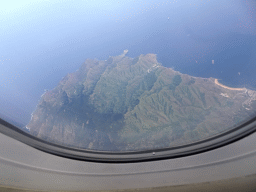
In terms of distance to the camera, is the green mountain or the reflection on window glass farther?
the green mountain

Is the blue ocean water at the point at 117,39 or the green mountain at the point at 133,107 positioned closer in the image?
the blue ocean water at the point at 117,39

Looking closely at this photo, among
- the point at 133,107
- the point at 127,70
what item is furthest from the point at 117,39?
the point at 133,107

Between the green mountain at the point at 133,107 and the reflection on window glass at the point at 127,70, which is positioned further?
the green mountain at the point at 133,107

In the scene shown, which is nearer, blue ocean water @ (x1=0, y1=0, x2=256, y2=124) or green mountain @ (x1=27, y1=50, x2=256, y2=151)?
blue ocean water @ (x1=0, y1=0, x2=256, y2=124)

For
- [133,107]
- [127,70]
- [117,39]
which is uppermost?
[117,39]

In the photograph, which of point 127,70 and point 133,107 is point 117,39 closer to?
point 127,70

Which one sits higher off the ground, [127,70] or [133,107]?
[127,70]

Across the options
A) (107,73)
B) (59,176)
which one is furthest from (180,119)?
(59,176)
